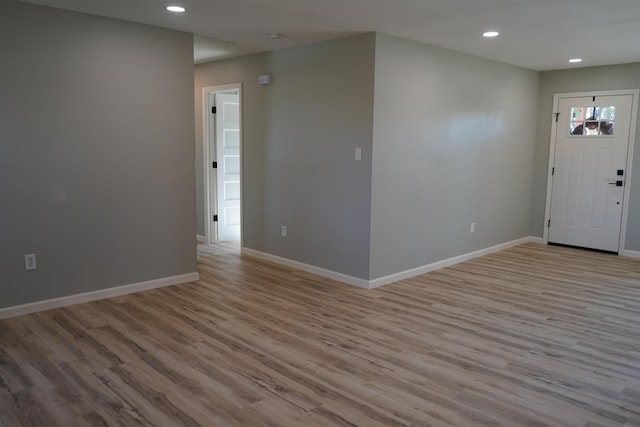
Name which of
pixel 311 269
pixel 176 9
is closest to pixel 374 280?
pixel 311 269

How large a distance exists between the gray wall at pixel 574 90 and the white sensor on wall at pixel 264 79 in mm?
4049

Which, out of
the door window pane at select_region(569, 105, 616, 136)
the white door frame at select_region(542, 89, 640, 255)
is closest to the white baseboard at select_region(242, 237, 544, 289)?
the white door frame at select_region(542, 89, 640, 255)

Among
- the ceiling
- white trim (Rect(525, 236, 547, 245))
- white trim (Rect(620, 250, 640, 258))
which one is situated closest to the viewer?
the ceiling

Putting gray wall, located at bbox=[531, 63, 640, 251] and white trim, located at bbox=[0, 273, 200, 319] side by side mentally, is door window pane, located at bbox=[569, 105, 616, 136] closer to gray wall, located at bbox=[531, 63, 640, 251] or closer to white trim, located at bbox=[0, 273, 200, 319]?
gray wall, located at bbox=[531, 63, 640, 251]

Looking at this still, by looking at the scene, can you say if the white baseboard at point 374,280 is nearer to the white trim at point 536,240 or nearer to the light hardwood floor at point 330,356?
the light hardwood floor at point 330,356

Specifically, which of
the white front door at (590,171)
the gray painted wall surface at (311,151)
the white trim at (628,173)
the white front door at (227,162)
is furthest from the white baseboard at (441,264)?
the white front door at (227,162)

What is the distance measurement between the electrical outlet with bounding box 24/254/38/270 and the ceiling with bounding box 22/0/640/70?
1981 millimetres

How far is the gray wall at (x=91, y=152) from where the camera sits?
12.2ft

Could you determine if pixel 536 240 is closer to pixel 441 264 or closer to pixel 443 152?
pixel 441 264

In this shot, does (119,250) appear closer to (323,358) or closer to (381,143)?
(323,358)

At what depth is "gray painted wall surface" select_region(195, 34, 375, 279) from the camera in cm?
463

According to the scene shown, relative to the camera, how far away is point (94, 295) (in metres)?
4.21

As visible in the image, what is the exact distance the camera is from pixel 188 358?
3.12m

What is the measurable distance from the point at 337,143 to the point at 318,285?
1451 millimetres
